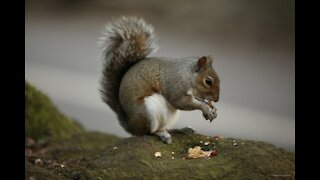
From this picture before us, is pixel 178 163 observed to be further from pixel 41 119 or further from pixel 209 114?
pixel 41 119

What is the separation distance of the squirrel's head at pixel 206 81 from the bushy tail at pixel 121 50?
28 cm

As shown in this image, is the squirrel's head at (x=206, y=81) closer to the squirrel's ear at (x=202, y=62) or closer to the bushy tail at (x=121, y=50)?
the squirrel's ear at (x=202, y=62)

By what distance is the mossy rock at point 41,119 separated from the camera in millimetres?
3260

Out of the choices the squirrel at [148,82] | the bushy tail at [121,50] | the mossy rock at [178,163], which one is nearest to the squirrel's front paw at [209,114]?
the squirrel at [148,82]

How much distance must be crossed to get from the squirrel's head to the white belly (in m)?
0.13

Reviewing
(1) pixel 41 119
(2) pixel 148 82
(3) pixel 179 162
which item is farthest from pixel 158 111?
(1) pixel 41 119

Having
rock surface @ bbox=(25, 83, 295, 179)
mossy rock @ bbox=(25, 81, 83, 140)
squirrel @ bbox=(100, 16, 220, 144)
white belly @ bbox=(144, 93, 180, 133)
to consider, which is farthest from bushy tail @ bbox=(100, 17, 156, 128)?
mossy rock @ bbox=(25, 81, 83, 140)

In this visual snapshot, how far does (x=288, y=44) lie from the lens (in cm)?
448

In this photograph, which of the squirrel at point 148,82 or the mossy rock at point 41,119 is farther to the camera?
the mossy rock at point 41,119

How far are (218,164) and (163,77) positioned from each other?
1.72 feet

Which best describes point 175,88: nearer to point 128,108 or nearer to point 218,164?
point 128,108

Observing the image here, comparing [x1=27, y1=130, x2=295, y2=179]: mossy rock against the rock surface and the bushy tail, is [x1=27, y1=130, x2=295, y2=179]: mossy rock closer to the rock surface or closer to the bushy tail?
the rock surface

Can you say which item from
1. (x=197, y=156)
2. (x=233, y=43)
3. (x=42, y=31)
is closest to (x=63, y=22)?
(x=42, y=31)

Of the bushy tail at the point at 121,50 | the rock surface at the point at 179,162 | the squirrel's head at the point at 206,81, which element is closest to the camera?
the rock surface at the point at 179,162
